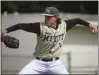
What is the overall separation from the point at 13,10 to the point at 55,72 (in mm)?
8067

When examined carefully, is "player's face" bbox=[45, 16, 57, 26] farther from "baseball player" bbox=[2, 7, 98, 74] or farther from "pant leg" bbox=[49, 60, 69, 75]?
"pant leg" bbox=[49, 60, 69, 75]

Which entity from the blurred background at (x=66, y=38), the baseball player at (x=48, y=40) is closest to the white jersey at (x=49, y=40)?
the baseball player at (x=48, y=40)

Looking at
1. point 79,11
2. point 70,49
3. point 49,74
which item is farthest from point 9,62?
point 49,74

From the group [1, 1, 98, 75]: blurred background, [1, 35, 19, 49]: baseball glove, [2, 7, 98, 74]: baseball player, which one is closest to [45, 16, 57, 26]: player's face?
[2, 7, 98, 74]: baseball player

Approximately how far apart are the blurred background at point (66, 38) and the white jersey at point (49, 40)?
20.4 ft

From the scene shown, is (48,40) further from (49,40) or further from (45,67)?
(45,67)

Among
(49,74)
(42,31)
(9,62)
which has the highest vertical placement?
(42,31)

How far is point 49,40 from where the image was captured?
4.58 meters

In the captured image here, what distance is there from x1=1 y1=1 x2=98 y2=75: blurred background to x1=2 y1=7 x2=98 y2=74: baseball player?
619cm

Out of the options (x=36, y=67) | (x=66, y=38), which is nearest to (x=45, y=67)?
(x=36, y=67)

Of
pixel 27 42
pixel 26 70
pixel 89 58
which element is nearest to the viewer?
pixel 26 70

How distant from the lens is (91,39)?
12219mm

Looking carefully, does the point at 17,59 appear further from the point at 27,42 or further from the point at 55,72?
the point at 55,72

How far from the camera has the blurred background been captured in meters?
11.3
